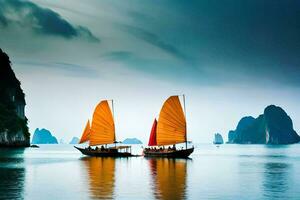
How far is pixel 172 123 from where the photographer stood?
68688mm

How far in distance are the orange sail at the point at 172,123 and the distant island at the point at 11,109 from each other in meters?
61.9

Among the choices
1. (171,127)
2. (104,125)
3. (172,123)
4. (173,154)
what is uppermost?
(104,125)

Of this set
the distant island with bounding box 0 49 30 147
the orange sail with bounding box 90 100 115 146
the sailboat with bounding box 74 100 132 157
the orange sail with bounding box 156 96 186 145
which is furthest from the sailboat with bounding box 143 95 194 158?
the distant island with bounding box 0 49 30 147

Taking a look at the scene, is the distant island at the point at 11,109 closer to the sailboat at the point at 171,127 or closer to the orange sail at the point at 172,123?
the sailboat at the point at 171,127

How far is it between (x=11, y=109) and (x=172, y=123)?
7345cm

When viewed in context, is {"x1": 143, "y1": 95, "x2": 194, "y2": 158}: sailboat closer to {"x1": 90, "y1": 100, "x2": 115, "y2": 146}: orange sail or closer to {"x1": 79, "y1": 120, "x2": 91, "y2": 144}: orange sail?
{"x1": 90, "y1": 100, "x2": 115, "y2": 146}: orange sail

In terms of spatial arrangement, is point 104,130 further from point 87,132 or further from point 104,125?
point 87,132

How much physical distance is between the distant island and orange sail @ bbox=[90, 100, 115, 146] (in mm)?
51285

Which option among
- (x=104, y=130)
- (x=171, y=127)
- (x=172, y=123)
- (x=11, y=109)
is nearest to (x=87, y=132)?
(x=104, y=130)

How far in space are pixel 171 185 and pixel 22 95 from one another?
415 ft

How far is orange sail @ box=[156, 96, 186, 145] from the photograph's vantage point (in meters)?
68.5

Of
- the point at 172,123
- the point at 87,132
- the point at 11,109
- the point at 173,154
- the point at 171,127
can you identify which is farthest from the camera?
the point at 11,109

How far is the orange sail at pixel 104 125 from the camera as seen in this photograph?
245ft

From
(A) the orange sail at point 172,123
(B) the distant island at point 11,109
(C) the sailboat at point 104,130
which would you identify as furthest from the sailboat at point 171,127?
(B) the distant island at point 11,109
